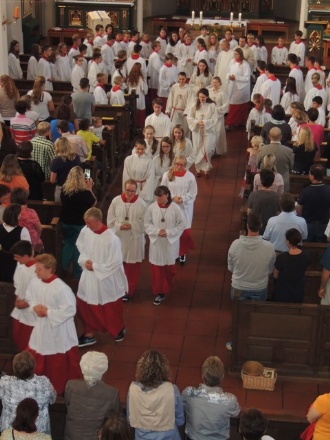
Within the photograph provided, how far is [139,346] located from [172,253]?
137cm

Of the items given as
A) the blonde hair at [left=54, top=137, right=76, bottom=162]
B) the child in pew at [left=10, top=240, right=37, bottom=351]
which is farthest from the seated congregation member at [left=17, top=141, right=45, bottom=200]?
the child in pew at [left=10, top=240, right=37, bottom=351]

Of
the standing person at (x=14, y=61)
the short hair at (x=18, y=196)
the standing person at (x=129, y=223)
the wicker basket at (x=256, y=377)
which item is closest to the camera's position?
the wicker basket at (x=256, y=377)

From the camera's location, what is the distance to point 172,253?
11.4 metres

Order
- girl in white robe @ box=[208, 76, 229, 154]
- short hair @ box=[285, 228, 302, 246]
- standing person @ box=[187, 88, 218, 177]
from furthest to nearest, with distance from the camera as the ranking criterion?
1. girl in white robe @ box=[208, 76, 229, 154]
2. standing person @ box=[187, 88, 218, 177]
3. short hair @ box=[285, 228, 302, 246]

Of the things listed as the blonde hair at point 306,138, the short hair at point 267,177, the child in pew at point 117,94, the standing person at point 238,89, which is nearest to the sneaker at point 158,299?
the short hair at point 267,177

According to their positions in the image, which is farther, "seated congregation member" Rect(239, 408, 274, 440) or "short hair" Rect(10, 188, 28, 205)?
"short hair" Rect(10, 188, 28, 205)

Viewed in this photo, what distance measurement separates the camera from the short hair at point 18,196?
10414mm

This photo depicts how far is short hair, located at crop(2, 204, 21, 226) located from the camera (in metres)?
9.96

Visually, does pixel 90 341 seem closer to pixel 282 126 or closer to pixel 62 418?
pixel 62 418

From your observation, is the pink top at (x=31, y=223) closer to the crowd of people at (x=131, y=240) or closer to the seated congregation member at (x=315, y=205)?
the crowd of people at (x=131, y=240)

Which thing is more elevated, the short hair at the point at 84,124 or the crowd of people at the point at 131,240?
the short hair at the point at 84,124

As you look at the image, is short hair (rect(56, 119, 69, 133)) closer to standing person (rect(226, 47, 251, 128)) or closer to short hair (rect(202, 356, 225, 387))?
short hair (rect(202, 356, 225, 387))

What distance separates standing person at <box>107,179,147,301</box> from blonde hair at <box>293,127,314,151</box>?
293 centimetres

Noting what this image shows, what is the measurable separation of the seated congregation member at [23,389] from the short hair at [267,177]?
4.44 meters
